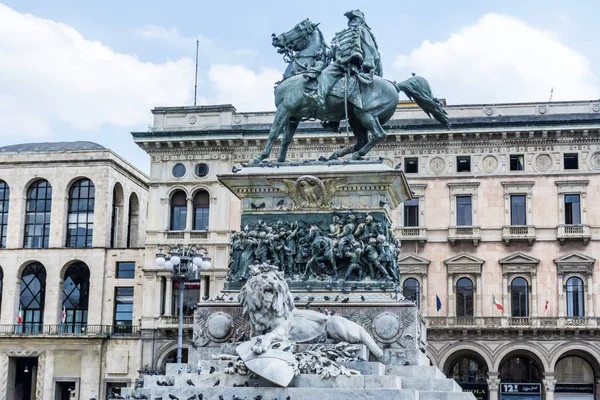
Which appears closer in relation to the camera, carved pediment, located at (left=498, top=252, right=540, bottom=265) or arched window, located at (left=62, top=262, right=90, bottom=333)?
carved pediment, located at (left=498, top=252, right=540, bottom=265)

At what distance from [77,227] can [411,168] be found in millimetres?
20547

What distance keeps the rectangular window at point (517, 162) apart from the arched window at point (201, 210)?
16376mm

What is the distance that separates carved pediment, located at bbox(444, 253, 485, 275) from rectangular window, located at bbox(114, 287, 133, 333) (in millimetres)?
17993

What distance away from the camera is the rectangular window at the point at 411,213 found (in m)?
57.6

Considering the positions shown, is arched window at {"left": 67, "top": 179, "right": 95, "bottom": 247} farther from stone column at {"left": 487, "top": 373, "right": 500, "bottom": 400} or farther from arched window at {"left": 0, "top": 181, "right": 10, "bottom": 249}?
stone column at {"left": 487, "top": 373, "right": 500, "bottom": 400}

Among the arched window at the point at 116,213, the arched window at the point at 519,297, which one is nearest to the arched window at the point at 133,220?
the arched window at the point at 116,213

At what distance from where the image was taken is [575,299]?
55.1 meters

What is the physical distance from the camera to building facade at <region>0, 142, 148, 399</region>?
60938 millimetres

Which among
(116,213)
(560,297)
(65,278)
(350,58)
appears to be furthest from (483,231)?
(350,58)

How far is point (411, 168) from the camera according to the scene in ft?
191

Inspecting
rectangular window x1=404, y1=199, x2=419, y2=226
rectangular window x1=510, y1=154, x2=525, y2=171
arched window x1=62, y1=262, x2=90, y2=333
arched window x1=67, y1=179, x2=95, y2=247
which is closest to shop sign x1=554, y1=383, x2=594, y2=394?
rectangular window x1=404, y1=199, x2=419, y2=226

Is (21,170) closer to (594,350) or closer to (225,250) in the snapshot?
(225,250)

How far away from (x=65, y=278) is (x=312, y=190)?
49.6 m

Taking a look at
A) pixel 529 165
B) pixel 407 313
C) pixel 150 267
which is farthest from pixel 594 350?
pixel 407 313
